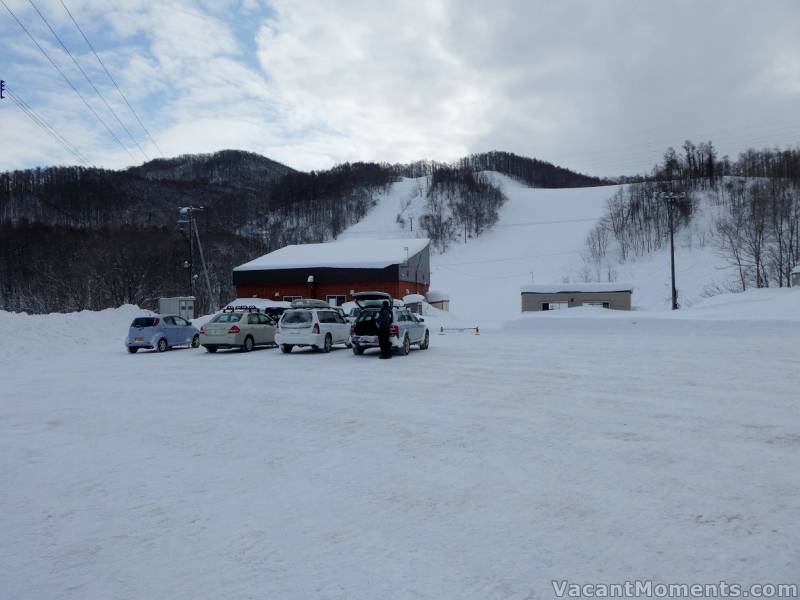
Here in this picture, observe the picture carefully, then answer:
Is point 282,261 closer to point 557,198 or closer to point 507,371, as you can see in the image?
point 507,371

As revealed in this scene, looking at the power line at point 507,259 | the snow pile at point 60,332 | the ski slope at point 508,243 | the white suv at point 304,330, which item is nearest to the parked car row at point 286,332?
the white suv at point 304,330

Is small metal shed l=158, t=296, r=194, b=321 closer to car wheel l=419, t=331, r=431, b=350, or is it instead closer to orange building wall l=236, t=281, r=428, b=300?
orange building wall l=236, t=281, r=428, b=300

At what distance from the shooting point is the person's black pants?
20062mm

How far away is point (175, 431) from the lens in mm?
9328

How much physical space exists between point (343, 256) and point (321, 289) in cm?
407

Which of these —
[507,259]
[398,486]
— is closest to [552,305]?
[398,486]

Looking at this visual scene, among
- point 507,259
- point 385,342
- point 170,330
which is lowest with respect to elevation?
point 385,342

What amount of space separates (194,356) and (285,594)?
1993cm

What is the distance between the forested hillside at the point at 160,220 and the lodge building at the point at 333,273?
621 cm

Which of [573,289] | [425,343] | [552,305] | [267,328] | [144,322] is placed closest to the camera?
[425,343]

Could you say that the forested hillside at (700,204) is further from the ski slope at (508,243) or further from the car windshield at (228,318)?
the car windshield at (228,318)

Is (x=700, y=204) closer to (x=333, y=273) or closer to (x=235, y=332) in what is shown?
(x=333, y=273)

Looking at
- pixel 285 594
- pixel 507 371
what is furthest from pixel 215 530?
pixel 507 371

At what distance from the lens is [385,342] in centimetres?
2009
